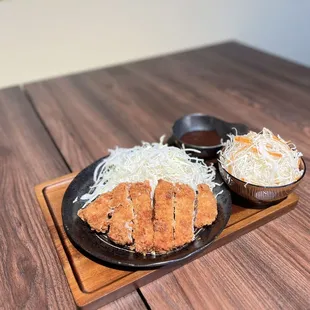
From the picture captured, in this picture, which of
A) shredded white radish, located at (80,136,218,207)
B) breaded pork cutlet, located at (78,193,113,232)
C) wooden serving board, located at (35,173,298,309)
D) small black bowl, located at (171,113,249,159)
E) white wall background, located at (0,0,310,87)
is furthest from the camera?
white wall background, located at (0,0,310,87)

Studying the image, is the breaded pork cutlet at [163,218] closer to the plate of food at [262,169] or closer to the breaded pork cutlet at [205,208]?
the breaded pork cutlet at [205,208]

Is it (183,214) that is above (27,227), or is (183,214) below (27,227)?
above

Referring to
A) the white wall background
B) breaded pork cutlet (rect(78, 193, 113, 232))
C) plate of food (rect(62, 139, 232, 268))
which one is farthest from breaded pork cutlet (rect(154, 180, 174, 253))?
the white wall background

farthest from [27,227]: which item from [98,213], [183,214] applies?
[183,214]

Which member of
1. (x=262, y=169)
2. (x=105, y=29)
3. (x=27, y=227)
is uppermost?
(x=262, y=169)

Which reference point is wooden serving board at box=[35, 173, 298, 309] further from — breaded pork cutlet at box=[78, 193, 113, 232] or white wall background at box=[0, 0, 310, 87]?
white wall background at box=[0, 0, 310, 87]

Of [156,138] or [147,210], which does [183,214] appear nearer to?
[147,210]
